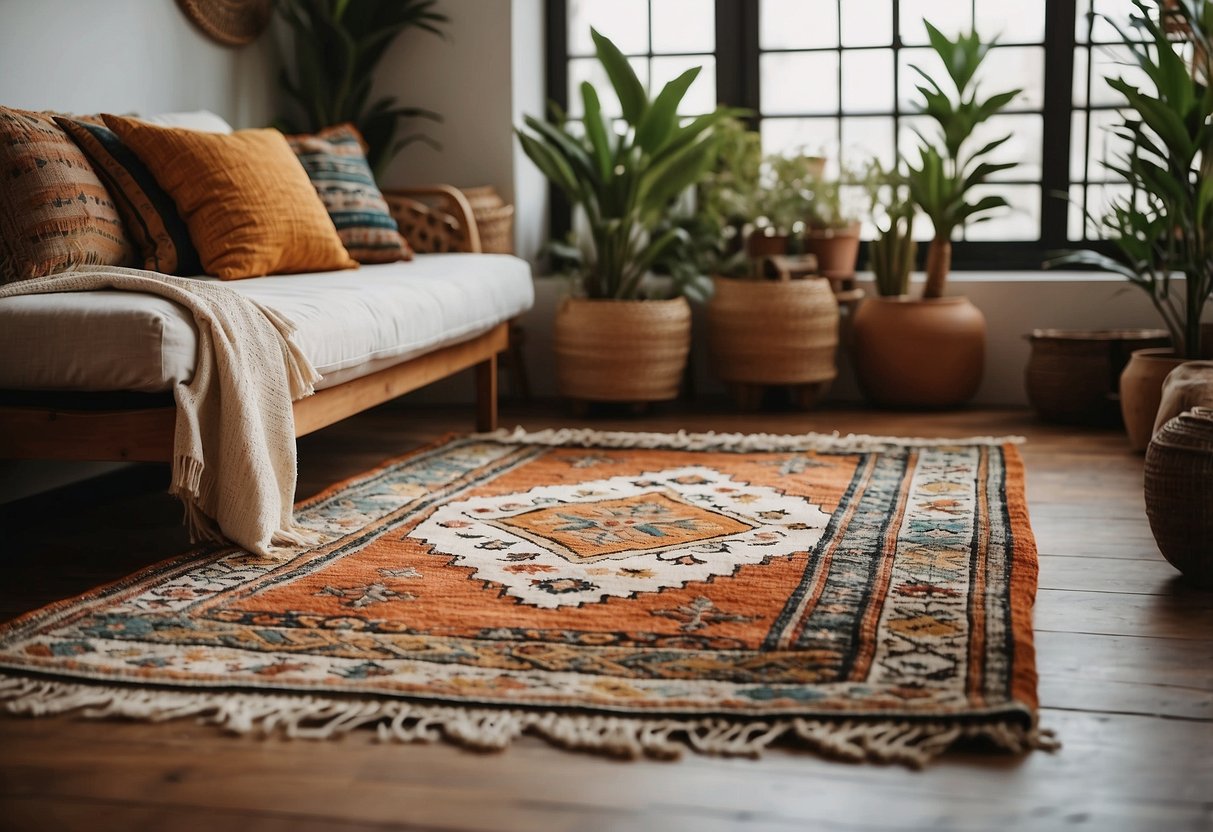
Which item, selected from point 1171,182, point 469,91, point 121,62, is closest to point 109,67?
point 121,62

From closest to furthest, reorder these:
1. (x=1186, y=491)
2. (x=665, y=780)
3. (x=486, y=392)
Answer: (x=665, y=780), (x=1186, y=491), (x=486, y=392)

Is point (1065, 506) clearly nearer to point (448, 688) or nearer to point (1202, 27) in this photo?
point (1202, 27)

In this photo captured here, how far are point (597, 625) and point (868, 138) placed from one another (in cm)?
332

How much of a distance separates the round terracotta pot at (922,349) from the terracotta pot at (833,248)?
27cm

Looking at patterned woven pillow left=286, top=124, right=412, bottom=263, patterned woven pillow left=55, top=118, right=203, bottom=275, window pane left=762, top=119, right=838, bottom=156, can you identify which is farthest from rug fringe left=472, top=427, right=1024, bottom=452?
window pane left=762, top=119, right=838, bottom=156

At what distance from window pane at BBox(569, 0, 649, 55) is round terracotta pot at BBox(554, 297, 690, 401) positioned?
3.94 feet

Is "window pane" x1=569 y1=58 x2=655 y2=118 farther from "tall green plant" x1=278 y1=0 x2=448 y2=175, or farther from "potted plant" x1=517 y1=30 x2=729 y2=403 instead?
"potted plant" x1=517 y1=30 x2=729 y2=403

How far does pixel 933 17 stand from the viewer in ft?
15.7

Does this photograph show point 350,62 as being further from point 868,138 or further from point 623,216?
point 868,138

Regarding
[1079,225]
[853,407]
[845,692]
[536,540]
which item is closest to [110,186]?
[536,540]

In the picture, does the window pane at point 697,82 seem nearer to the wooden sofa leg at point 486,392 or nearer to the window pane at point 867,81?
the window pane at point 867,81

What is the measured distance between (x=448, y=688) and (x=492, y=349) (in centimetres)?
226

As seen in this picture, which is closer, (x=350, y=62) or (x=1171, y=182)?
(x=1171, y=182)

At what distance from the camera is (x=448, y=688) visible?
5.69 ft
